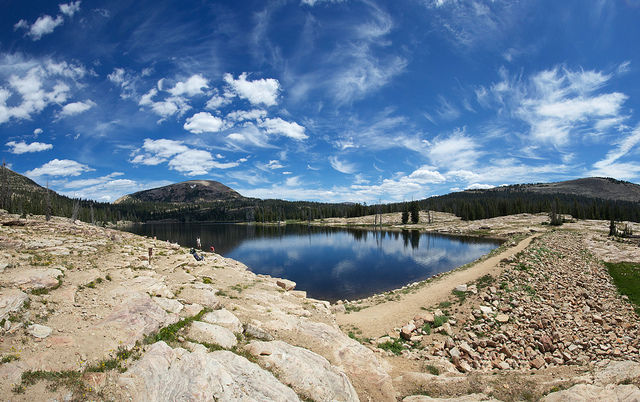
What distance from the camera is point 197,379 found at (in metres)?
7.11

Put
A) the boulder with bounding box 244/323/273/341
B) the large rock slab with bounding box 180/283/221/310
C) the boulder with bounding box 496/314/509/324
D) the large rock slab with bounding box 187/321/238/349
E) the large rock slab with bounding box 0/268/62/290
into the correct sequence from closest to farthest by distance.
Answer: the large rock slab with bounding box 187/321/238/349 < the large rock slab with bounding box 0/268/62/290 < the boulder with bounding box 244/323/273/341 < the large rock slab with bounding box 180/283/221/310 < the boulder with bounding box 496/314/509/324

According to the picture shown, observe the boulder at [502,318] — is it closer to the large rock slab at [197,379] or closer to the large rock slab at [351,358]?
the large rock slab at [351,358]

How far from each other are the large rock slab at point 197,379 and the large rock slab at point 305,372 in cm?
67

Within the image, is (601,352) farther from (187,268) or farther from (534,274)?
(187,268)

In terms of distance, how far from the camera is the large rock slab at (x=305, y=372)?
8.51 m

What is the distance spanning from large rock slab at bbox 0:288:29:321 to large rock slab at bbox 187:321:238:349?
5.55 metres

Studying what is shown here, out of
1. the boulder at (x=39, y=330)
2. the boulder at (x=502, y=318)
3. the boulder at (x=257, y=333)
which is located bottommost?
the boulder at (x=502, y=318)

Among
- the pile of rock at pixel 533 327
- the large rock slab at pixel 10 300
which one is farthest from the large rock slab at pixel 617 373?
the large rock slab at pixel 10 300

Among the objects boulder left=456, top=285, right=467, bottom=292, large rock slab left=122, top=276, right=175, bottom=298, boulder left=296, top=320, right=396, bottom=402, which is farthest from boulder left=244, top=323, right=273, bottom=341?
boulder left=456, top=285, right=467, bottom=292

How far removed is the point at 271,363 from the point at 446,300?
17298mm

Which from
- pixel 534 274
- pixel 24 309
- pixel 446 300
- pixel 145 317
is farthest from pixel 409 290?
pixel 24 309

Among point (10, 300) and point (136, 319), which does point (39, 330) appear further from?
point (136, 319)

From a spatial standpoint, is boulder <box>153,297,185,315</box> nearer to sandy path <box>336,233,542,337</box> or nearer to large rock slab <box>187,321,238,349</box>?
large rock slab <box>187,321,238,349</box>

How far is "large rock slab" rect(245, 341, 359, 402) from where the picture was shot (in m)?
8.51
